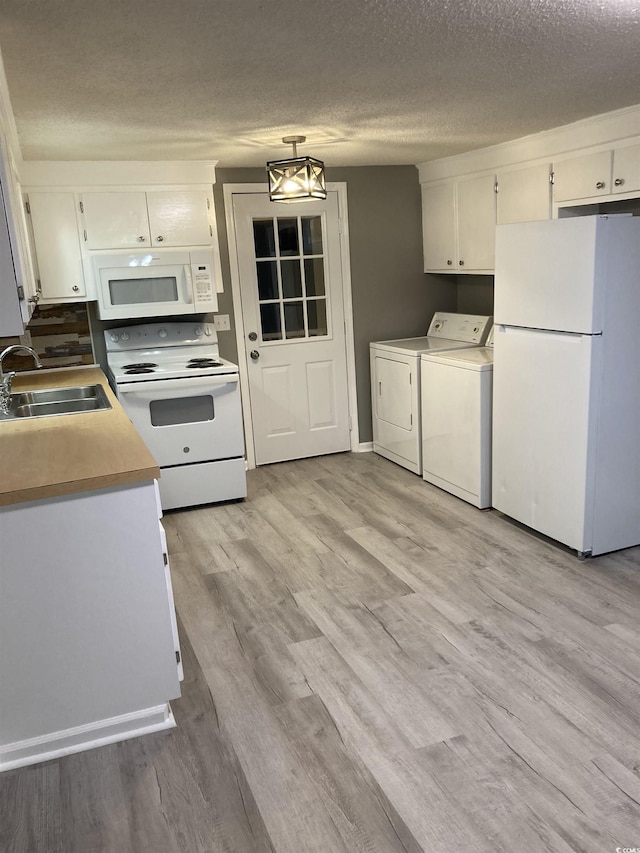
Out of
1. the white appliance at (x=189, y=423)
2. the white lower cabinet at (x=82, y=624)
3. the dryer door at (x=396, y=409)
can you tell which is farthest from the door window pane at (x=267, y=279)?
the white lower cabinet at (x=82, y=624)

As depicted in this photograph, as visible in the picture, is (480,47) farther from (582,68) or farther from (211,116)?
(211,116)

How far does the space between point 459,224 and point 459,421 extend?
1.49 m

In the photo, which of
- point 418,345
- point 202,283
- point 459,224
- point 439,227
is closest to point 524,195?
point 459,224

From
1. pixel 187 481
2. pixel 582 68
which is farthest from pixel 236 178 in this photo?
pixel 582 68

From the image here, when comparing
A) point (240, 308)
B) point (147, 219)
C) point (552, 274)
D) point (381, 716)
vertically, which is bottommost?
point (381, 716)

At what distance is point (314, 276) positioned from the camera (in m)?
5.13

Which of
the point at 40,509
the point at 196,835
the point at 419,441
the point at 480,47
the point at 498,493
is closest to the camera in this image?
the point at 196,835

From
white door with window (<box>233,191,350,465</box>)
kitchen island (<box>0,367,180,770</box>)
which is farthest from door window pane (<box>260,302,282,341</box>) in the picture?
kitchen island (<box>0,367,180,770</box>)

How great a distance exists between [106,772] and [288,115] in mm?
2661

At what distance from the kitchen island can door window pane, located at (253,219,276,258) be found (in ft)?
9.47

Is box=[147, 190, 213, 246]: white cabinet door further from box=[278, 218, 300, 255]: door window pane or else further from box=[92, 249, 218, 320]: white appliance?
box=[278, 218, 300, 255]: door window pane

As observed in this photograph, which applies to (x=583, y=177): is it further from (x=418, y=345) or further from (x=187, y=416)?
(x=187, y=416)

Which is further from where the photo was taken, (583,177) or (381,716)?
(583,177)

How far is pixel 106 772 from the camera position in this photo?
7.03ft
